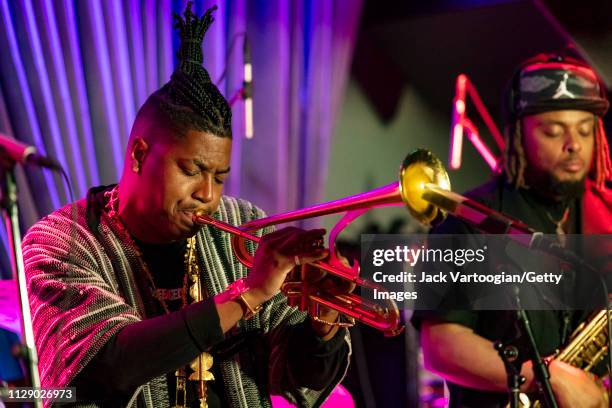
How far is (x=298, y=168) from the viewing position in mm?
4531

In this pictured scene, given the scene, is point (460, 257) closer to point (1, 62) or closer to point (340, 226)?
point (340, 226)

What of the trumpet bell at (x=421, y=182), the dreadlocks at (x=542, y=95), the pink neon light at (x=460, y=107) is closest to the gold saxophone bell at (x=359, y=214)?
the trumpet bell at (x=421, y=182)

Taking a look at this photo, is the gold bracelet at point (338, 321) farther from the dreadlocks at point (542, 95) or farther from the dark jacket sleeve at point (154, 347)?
the dreadlocks at point (542, 95)

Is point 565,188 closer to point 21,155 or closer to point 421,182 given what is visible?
point 421,182

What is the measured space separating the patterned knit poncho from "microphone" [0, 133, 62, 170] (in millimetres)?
740

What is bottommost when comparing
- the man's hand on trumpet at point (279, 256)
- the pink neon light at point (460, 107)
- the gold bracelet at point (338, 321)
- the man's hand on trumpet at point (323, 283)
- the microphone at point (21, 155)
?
the gold bracelet at point (338, 321)

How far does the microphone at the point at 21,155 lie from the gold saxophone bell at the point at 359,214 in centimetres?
82

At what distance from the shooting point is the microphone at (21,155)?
1.65 metres

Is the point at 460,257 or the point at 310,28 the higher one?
the point at 310,28

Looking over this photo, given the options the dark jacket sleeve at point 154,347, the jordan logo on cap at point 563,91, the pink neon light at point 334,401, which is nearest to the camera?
the dark jacket sleeve at point 154,347

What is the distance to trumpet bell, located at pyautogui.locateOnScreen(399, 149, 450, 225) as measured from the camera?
7.30 ft

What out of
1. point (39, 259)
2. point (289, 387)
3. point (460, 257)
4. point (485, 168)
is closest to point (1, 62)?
point (39, 259)

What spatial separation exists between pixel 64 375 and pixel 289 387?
74 centimetres

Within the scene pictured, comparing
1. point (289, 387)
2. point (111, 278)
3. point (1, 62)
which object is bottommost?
point (289, 387)
